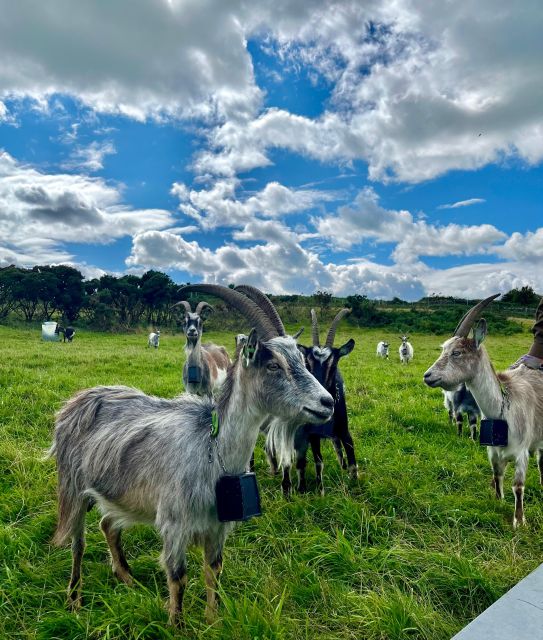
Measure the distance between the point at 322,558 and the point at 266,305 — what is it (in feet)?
7.23

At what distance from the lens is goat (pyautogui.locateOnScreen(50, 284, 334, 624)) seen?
2.95 meters

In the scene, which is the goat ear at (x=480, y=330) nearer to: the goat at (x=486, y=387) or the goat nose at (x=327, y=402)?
the goat at (x=486, y=387)

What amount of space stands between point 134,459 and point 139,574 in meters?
1.17

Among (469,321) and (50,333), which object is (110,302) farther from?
(469,321)

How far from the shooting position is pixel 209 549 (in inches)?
122

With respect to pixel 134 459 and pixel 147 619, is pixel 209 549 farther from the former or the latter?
pixel 134 459

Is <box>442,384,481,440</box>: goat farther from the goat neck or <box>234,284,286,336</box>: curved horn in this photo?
<box>234,284,286,336</box>: curved horn

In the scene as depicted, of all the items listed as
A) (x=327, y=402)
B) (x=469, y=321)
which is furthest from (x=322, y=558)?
(x=469, y=321)

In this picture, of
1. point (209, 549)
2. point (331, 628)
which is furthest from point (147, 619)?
point (331, 628)

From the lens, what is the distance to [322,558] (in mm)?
3617

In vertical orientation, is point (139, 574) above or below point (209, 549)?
below

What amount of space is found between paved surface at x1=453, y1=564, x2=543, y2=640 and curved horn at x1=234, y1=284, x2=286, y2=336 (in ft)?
7.12

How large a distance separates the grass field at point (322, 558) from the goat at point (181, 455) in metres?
0.29

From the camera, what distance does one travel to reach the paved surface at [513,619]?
5.09ft
